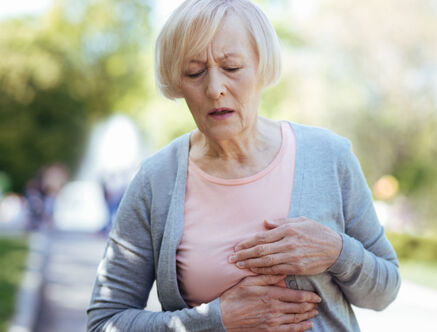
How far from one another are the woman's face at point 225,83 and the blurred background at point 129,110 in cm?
48

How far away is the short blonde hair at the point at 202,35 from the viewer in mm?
1736

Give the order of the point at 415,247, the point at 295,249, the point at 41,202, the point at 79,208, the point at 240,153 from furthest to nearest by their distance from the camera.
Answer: the point at 79,208 → the point at 41,202 → the point at 415,247 → the point at 240,153 → the point at 295,249

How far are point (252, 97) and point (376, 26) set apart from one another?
66.1 feet

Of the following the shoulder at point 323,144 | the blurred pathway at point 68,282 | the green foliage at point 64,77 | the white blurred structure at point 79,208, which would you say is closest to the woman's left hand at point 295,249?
the shoulder at point 323,144

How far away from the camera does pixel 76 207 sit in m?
21.4

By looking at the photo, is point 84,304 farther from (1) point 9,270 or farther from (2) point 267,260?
(2) point 267,260

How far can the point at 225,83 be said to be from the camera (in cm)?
176

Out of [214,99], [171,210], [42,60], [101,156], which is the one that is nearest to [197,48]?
[214,99]

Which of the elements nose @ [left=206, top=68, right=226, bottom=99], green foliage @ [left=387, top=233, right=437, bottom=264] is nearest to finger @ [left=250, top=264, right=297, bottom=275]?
nose @ [left=206, top=68, right=226, bottom=99]

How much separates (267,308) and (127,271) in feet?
1.51

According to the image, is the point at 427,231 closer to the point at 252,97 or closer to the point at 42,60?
the point at 252,97

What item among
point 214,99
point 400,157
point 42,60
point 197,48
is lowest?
point 214,99

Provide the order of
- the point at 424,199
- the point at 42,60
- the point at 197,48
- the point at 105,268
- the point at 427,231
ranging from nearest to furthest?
the point at 197,48
the point at 105,268
the point at 427,231
the point at 424,199
the point at 42,60

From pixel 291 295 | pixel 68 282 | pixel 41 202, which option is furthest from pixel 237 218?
pixel 41 202
